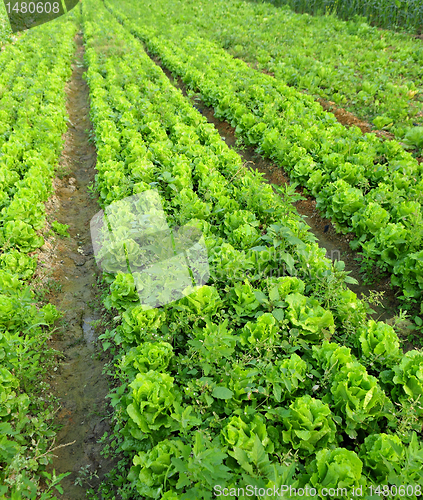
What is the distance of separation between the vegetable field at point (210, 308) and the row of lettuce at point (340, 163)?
38 millimetres

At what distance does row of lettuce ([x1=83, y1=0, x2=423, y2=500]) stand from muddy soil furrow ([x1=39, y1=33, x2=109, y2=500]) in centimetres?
36

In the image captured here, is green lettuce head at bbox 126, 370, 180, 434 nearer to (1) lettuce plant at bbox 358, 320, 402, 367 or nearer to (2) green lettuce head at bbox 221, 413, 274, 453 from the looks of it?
(2) green lettuce head at bbox 221, 413, 274, 453

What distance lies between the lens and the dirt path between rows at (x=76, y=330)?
3.03m

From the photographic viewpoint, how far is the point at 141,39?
16156 mm

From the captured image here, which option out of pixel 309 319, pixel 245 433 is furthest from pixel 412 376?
pixel 245 433

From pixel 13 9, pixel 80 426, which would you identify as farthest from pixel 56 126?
pixel 13 9

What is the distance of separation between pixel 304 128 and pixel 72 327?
5827 mm

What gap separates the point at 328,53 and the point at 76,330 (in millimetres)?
12013

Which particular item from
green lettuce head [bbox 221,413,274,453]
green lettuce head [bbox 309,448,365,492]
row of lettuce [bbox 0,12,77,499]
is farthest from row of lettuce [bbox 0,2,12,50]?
green lettuce head [bbox 309,448,365,492]

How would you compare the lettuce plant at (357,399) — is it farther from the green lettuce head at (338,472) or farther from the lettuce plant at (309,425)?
the green lettuce head at (338,472)

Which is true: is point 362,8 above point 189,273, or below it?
above

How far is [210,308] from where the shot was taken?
129 inches

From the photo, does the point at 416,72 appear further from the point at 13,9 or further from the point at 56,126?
the point at 13,9

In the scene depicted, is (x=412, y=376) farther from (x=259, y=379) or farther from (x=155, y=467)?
(x=155, y=467)
